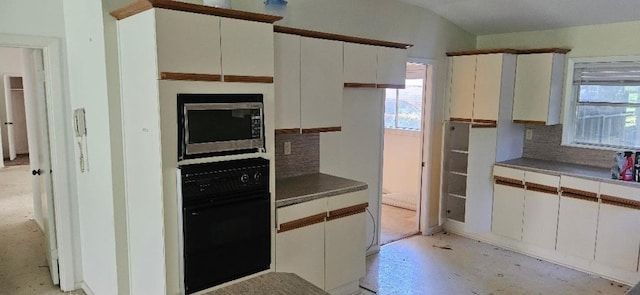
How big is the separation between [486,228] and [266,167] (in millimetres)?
3176

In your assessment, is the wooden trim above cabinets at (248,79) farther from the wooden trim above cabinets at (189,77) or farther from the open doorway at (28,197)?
the open doorway at (28,197)

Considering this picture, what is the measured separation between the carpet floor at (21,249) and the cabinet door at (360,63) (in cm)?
288

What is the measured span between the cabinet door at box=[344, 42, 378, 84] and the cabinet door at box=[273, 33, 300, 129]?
55 cm

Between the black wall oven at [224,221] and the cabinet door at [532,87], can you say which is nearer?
the black wall oven at [224,221]

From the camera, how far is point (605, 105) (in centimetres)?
439

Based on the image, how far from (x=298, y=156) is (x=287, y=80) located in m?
0.88

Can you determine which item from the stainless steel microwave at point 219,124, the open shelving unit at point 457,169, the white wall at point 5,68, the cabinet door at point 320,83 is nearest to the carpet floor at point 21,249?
the stainless steel microwave at point 219,124

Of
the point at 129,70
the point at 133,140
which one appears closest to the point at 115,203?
the point at 133,140

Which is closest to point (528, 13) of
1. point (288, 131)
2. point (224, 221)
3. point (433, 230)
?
point (433, 230)

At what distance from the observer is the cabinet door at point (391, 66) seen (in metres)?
3.82

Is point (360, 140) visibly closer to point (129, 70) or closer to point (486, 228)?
point (486, 228)

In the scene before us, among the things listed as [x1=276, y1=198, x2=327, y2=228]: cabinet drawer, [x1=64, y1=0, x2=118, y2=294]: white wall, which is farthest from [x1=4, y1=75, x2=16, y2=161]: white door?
[x1=276, y1=198, x2=327, y2=228]: cabinet drawer

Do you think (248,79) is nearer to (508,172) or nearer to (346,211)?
(346,211)

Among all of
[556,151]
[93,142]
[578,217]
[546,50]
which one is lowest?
[578,217]
